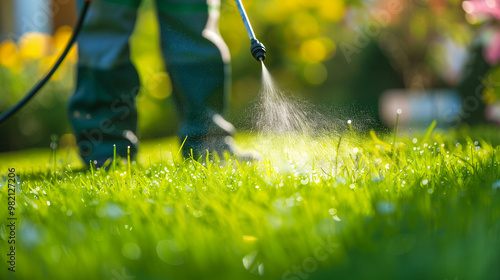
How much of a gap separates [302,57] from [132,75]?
3.55m

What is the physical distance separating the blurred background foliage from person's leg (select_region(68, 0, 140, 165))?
A: 172 centimetres

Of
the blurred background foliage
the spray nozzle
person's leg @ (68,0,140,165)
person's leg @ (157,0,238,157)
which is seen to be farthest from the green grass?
the blurred background foliage

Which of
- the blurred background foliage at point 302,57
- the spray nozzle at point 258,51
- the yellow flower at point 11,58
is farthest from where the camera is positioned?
the yellow flower at point 11,58

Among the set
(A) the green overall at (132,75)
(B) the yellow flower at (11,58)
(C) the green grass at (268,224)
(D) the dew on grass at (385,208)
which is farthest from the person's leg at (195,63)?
(B) the yellow flower at (11,58)

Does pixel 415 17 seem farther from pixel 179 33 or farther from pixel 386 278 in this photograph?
pixel 386 278

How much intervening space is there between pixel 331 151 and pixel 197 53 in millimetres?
680

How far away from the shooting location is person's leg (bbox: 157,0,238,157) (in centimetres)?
203

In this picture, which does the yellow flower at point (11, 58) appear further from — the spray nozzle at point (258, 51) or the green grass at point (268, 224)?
the spray nozzle at point (258, 51)

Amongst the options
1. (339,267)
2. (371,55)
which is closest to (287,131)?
(339,267)

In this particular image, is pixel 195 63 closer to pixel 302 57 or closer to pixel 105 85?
pixel 105 85

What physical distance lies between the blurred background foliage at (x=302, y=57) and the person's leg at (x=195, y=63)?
188cm

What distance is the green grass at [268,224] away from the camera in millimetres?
847

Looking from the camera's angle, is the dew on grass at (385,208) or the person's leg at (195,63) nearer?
the dew on grass at (385,208)

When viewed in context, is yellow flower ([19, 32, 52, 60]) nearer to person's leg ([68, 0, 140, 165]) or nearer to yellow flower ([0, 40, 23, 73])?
yellow flower ([0, 40, 23, 73])
